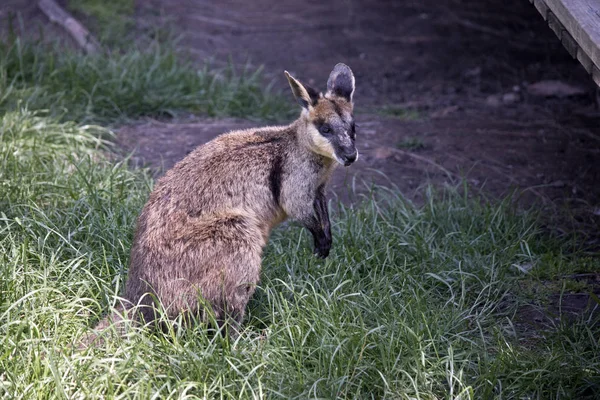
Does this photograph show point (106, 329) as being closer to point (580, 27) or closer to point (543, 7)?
point (580, 27)

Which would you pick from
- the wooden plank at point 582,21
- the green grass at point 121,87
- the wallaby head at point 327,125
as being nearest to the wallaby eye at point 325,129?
the wallaby head at point 327,125

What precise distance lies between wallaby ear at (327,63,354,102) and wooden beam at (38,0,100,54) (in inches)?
158

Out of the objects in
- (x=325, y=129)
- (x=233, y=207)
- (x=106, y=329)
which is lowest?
(x=106, y=329)

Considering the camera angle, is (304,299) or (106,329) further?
(304,299)

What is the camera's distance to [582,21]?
4668 mm

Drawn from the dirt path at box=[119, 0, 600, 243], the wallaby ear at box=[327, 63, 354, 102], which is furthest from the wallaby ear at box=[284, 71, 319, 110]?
the dirt path at box=[119, 0, 600, 243]

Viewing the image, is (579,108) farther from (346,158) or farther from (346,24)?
(346,158)

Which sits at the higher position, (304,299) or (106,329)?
(106,329)

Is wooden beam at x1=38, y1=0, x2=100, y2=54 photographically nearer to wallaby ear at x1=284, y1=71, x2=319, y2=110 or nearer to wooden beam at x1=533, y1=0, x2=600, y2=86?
wallaby ear at x1=284, y1=71, x2=319, y2=110

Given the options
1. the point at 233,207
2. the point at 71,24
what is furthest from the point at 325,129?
the point at 71,24

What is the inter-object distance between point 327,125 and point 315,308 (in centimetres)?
113

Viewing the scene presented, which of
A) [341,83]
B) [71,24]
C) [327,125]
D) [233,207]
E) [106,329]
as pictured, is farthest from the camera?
[71,24]

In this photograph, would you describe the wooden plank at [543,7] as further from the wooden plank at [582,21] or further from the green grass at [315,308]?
the green grass at [315,308]

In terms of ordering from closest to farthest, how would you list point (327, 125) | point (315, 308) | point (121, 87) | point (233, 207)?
point (315, 308) → point (233, 207) → point (327, 125) → point (121, 87)
